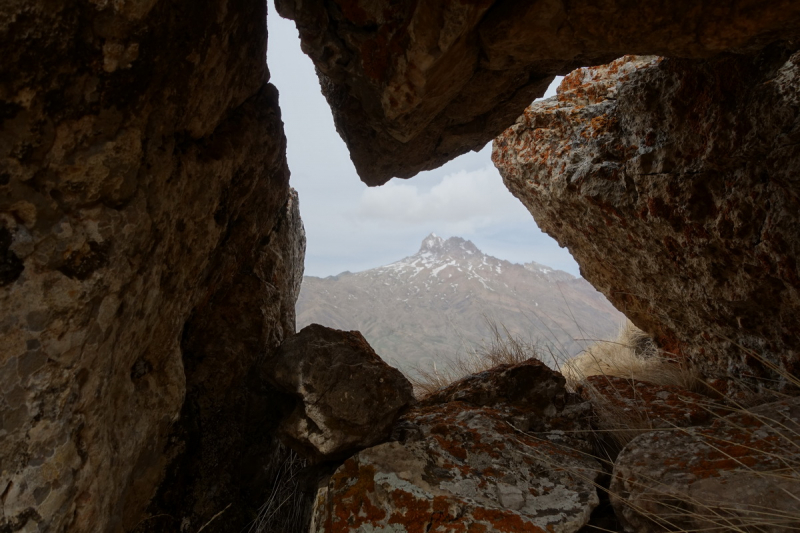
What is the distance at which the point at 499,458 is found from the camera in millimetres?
2318

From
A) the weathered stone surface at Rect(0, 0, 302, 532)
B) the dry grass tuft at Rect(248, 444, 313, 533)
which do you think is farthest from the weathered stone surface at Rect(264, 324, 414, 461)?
the weathered stone surface at Rect(0, 0, 302, 532)

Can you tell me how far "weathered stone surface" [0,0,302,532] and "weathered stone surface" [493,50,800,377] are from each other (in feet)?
7.36

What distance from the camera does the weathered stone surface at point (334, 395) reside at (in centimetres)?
233

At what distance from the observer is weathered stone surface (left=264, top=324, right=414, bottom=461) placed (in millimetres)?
2330

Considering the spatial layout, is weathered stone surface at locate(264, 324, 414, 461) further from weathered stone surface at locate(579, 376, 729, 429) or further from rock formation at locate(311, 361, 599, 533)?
weathered stone surface at locate(579, 376, 729, 429)

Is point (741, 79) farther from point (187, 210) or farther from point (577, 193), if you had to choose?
point (187, 210)

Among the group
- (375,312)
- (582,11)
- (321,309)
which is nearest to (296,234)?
(582,11)

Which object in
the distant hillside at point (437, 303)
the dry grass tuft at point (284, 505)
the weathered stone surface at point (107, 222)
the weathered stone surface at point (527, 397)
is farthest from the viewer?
the distant hillside at point (437, 303)

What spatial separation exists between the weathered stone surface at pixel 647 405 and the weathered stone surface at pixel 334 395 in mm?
1259

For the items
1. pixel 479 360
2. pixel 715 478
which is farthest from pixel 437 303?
pixel 715 478

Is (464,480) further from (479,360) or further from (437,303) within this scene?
(437,303)

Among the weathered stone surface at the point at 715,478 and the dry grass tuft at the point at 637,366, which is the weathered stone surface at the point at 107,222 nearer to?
the weathered stone surface at the point at 715,478

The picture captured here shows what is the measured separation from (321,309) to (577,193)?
29613 mm

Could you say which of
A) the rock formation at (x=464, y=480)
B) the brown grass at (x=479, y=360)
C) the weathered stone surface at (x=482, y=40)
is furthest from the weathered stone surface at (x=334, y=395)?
the brown grass at (x=479, y=360)
